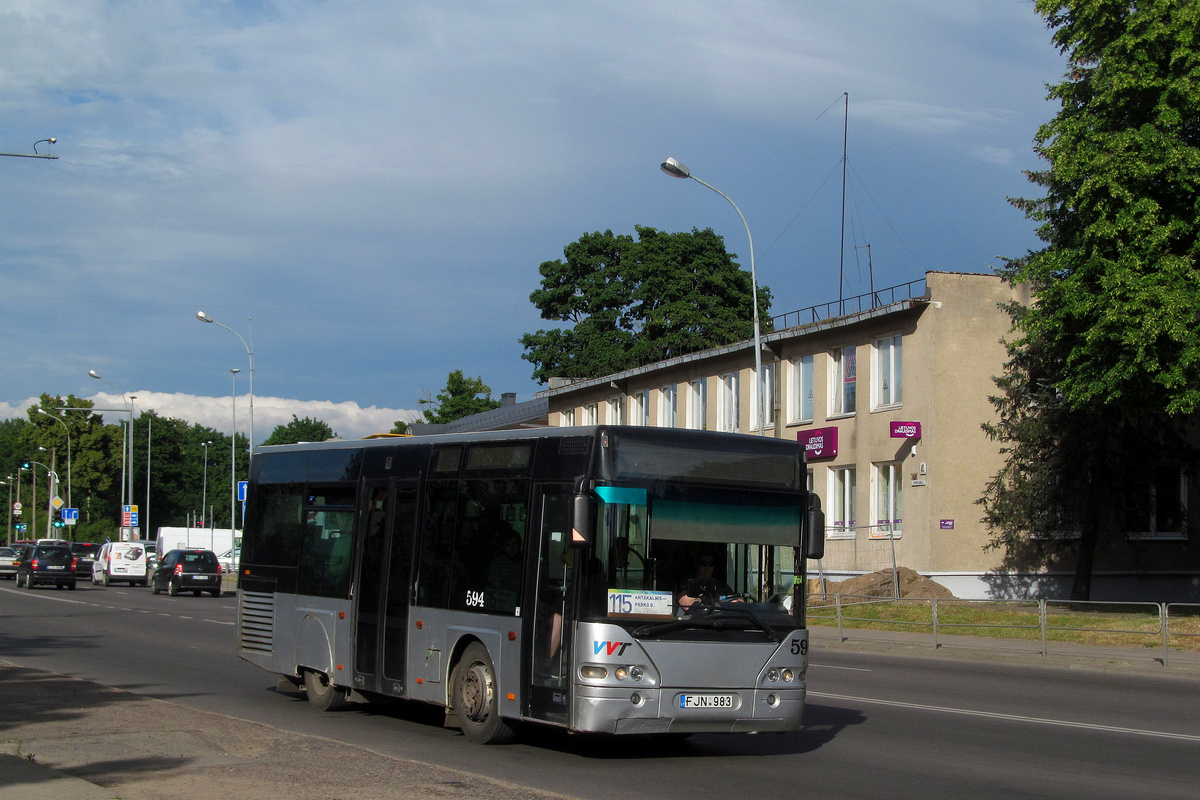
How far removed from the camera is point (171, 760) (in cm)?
911

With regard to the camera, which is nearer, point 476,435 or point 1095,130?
point 476,435

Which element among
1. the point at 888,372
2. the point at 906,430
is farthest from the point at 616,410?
the point at 906,430

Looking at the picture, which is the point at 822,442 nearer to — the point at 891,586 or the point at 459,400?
the point at 891,586

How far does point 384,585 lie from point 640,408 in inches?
1574

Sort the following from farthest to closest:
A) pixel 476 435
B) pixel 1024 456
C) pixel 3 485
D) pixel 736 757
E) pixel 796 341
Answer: pixel 3 485 → pixel 796 341 → pixel 1024 456 → pixel 476 435 → pixel 736 757

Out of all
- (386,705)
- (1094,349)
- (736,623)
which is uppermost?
Result: (1094,349)

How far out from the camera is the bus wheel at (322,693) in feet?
41.7

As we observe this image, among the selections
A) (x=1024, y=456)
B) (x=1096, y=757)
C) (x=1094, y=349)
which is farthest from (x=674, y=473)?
(x=1024, y=456)

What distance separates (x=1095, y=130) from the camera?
1027 inches

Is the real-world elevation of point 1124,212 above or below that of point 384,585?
above

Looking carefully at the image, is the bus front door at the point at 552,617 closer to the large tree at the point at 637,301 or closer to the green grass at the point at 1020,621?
the green grass at the point at 1020,621

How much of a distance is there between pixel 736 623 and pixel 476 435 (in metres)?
3.04

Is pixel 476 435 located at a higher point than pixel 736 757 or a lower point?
higher

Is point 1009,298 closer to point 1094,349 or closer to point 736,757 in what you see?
point 1094,349
